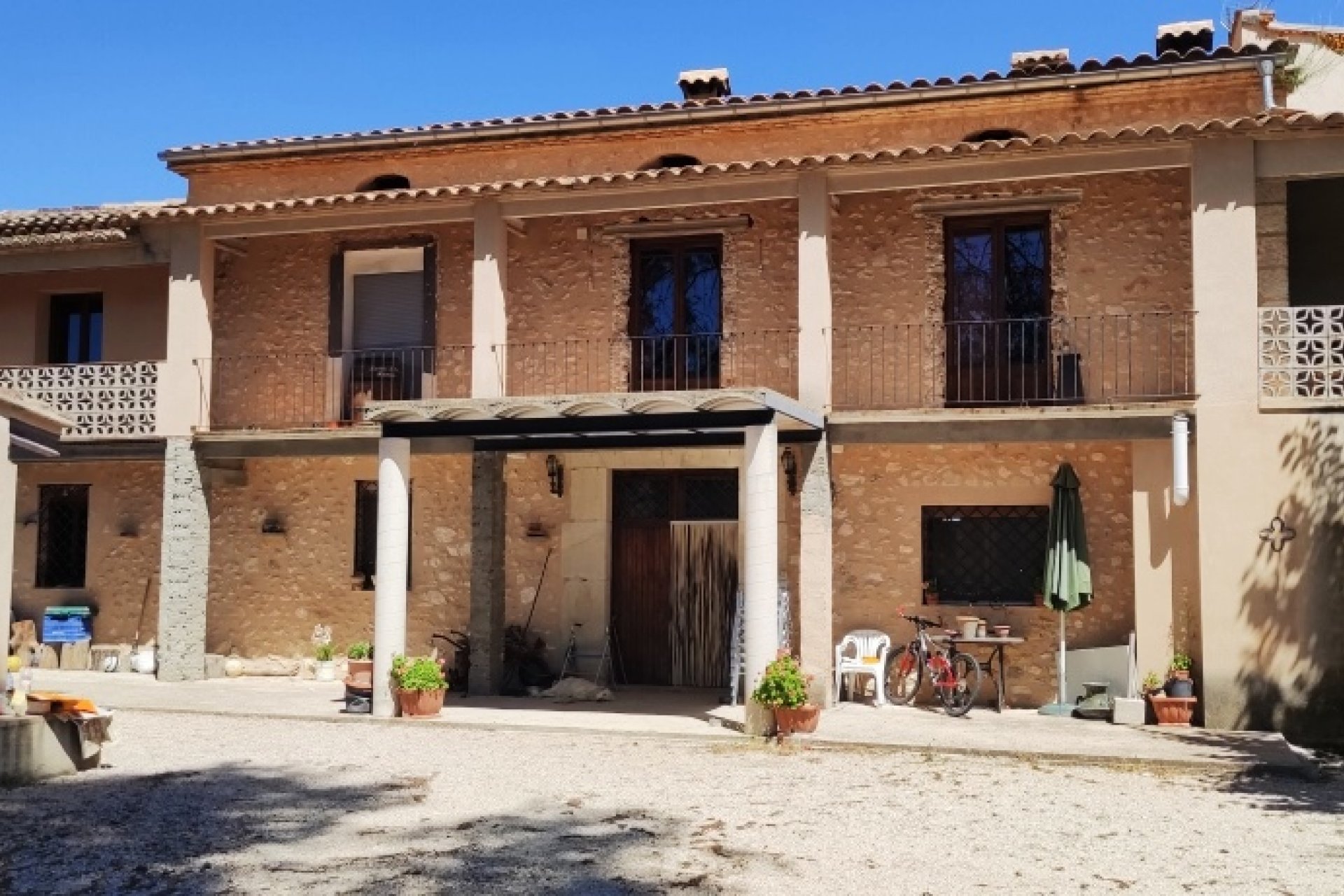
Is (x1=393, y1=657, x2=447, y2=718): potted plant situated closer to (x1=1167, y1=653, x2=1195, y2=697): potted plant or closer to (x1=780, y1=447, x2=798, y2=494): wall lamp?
(x1=780, y1=447, x2=798, y2=494): wall lamp

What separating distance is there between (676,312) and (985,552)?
435 centimetres

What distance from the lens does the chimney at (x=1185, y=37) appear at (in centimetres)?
1402

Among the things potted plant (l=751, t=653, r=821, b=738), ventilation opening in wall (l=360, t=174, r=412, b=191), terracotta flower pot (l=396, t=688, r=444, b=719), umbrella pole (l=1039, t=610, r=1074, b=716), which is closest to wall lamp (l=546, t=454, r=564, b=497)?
terracotta flower pot (l=396, t=688, r=444, b=719)

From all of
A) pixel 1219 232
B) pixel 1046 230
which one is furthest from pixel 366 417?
pixel 1219 232

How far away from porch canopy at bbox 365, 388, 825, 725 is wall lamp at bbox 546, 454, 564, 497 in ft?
2.45

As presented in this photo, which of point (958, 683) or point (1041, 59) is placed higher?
point (1041, 59)

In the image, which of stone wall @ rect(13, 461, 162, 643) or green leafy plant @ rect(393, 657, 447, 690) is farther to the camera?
stone wall @ rect(13, 461, 162, 643)

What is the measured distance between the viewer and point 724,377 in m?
14.1

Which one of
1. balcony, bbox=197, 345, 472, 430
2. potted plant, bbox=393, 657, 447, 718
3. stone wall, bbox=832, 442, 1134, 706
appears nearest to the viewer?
potted plant, bbox=393, 657, 447, 718

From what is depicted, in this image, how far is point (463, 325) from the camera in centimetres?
1502

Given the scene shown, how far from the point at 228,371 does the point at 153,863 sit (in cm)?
1028

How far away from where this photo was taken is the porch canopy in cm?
1131

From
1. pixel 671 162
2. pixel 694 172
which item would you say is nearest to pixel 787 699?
pixel 694 172

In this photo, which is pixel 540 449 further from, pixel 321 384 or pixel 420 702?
pixel 321 384
